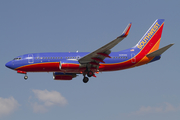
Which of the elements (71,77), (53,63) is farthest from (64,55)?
(71,77)

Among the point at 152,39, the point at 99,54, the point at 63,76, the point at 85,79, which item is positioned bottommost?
the point at 85,79

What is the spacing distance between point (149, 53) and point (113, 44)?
34.3 ft

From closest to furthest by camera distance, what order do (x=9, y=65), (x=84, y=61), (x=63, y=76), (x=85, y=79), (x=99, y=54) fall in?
(x=99, y=54)
(x=84, y=61)
(x=9, y=65)
(x=85, y=79)
(x=63, y=76)

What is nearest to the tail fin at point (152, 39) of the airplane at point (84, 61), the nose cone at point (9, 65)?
the airplane at point (84, 61)

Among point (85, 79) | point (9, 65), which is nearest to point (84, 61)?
point (85, 79)

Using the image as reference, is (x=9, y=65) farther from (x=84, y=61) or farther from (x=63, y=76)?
(x=84, y=61)

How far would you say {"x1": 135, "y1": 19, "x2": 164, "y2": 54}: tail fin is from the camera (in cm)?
5434

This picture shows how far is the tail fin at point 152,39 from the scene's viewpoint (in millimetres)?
54344

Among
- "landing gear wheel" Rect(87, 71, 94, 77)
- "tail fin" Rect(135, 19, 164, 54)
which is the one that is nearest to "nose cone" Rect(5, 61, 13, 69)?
"landing gear wheel" Rect(87, 71, 94, 77)

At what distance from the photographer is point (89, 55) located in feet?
156

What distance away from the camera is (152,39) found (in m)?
55.6

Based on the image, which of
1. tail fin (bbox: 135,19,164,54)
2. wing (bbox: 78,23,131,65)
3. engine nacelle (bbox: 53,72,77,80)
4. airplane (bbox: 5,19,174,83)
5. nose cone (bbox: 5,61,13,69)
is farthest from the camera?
engine nacelle (bbox: 53,72,77,80)

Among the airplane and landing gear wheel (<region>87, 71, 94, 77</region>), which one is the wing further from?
landing gear wheel (<region>87, 71, 94, 77</region>)

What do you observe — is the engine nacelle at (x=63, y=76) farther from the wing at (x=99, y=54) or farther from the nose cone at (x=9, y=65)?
the nose cone at (x=9, y=65)
